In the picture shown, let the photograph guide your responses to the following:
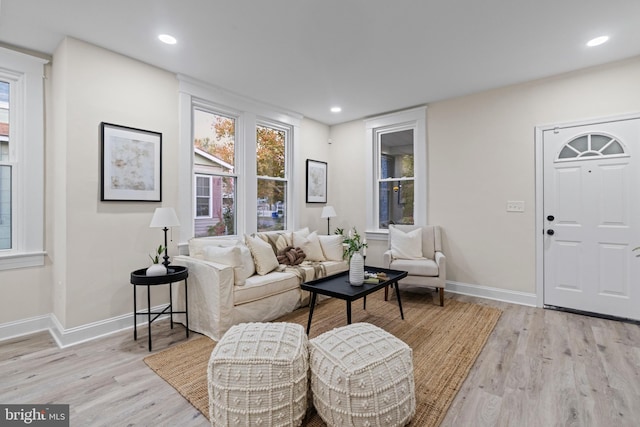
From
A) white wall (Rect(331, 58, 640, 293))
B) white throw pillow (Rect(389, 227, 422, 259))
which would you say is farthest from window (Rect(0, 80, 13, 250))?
white wall (Rect(331, 58, 640, 293))

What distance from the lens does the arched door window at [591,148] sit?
323cm

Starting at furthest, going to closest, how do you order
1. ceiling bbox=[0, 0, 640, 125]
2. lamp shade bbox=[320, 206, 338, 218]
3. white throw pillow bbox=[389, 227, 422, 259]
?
lamp shade bbox=[320, 206, 338, 218] → white throw pillow bbox=[389, 227, 422, 259] → ceiling bbox=[0, 0, 640, 125]

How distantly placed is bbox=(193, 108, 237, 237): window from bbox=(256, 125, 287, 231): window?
471 millimetres

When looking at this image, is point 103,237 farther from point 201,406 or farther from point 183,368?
point 201,406

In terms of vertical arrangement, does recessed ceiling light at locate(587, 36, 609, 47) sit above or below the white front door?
above

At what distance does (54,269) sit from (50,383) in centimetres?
131

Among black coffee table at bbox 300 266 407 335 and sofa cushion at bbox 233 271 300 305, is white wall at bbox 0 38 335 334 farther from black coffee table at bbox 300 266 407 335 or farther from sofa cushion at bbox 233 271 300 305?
black coffee table at bbox 300 266 407 335

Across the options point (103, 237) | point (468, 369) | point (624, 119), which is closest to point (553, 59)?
point (624, 119)

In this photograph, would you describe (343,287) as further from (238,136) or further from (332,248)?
(238,136)

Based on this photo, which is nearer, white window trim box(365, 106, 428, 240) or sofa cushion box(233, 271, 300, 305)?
sofa cushion box(233, 271, 300, 305)

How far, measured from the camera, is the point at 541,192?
3.62 meters

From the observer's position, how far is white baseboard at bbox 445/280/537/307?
3713 millimetres

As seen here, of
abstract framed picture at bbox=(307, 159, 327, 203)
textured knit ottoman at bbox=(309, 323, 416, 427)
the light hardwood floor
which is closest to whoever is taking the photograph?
textured knit ottoman at bbox=(309, 323, 416, 427)

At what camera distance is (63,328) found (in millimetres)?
2703
